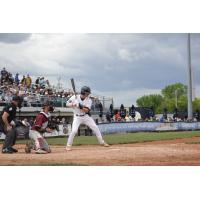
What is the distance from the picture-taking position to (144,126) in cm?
1252

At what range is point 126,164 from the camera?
10.4 m

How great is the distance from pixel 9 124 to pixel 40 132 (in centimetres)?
71

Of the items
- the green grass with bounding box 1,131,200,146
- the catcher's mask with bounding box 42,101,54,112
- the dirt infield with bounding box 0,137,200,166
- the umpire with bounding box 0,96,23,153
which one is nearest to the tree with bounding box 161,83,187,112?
the green grass with bounding box 1,131,200,146

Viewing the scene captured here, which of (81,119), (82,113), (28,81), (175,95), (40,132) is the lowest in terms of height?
(40,132)

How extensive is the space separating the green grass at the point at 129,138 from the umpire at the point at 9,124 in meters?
0.57

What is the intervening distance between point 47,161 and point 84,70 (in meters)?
2.23

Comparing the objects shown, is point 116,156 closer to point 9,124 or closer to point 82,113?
point 82,113

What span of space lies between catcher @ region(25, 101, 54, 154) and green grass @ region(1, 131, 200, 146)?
7.7 inches

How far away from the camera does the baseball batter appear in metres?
11.6

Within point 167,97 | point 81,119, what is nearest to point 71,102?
point 81,119

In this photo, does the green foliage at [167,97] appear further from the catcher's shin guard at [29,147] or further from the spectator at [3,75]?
the spectator at [3,75]

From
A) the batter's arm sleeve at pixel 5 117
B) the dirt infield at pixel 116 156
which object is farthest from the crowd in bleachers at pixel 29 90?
the dirt infield at pixel 116 156
